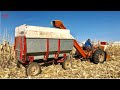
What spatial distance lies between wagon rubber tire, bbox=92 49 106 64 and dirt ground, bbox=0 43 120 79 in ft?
0.62

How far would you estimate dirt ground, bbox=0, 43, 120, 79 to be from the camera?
7047mm

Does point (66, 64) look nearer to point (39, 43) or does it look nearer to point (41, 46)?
point (41, 46)

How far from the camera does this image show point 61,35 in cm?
776

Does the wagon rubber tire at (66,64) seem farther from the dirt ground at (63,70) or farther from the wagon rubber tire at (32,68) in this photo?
the wagon rubber tire at (32,68)

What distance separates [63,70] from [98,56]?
1994mm

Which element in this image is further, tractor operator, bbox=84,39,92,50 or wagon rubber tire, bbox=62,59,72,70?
tractor operator, bbox=84,39,92,50

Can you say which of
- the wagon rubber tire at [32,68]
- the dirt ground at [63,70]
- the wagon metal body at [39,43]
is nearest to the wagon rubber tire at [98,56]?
the dirt ground at [63,70]

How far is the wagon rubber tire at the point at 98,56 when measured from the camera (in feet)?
28.9

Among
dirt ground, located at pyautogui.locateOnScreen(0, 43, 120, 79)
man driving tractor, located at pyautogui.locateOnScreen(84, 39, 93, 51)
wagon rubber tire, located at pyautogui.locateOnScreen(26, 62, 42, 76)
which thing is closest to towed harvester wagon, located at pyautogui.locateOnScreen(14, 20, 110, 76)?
wagon rubber tire, located at pyautogui.locateOnScreen(26, 62, 42, 76)

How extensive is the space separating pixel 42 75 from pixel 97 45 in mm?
3597

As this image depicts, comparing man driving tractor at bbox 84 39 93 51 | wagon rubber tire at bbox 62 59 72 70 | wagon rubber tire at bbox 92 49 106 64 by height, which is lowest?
wagon rubber tire at bbox 62 59 72 70

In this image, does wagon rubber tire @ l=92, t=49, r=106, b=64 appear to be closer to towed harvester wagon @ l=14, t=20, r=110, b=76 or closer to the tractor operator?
towed harvester wagon @ l=14, t=20, r=110, b=76
